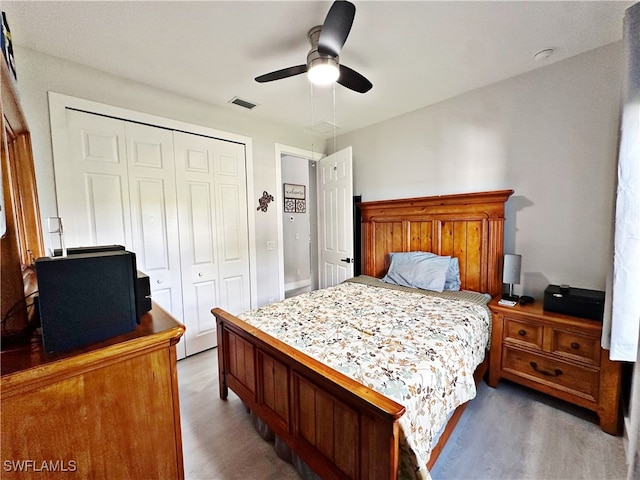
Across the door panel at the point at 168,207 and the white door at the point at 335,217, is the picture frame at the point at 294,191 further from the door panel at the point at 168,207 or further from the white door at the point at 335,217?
the door panel at the point at 168,207

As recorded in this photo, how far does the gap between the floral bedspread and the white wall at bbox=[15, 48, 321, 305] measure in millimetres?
1265

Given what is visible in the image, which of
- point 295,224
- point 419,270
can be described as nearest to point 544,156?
point 419,270

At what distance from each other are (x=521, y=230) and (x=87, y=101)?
383 centimetres

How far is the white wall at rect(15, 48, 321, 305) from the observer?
1.93 metres

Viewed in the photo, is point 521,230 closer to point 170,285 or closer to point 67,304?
point 67,304

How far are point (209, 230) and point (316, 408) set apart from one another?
7.10ft

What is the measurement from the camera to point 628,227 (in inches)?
56.9

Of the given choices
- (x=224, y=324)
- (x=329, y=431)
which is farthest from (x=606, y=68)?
(x=224, y=324)

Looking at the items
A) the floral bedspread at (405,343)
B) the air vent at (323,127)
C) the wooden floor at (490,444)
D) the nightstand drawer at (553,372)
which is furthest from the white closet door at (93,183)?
the nightstand drawer at (553,372)

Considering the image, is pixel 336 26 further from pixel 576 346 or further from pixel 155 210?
pixel 576 346

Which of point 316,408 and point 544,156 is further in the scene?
point 544,156

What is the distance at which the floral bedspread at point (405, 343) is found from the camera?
45.8 inches

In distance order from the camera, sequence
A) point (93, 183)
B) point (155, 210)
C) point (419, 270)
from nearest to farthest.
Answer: point (93, 183) → point (155, 210) → point (419, 270)

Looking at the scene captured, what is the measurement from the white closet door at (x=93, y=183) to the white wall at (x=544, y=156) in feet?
9.82
